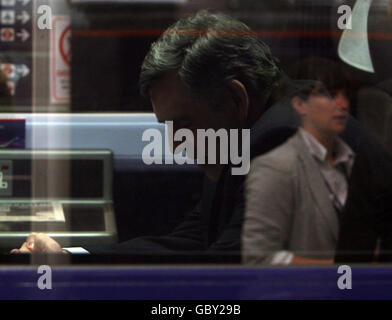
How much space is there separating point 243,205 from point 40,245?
2.43 feet

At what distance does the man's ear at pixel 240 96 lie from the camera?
4012 mm

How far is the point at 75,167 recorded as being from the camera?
408 cm

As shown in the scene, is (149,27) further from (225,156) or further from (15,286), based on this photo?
(15,286)

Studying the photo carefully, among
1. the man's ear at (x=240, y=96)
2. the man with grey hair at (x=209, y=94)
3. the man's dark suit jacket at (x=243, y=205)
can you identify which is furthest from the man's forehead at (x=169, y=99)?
the man's dark suit jacket at (x=243, y=205)

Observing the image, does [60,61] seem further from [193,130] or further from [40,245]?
[40,245]

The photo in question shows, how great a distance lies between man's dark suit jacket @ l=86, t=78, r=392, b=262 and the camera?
13.3 ft

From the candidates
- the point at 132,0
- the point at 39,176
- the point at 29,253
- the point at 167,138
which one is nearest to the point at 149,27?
the point at 132,0

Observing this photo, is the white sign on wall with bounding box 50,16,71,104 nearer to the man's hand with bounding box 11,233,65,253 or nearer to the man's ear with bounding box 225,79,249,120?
the man's hand with bounding box 11,233,65,253

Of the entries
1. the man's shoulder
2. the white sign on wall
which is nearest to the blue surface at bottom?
the man's shoulder

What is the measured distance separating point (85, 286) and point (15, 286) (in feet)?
0.81

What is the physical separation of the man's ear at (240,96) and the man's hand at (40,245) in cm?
82

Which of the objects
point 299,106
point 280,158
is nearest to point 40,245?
point 280,158

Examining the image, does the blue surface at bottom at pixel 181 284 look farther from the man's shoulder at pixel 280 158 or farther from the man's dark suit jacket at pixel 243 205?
the man's shoulder at pixel 280 158

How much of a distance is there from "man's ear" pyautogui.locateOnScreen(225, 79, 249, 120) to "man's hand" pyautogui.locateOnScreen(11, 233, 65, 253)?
0.82m
